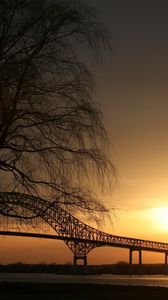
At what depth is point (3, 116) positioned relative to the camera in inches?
534

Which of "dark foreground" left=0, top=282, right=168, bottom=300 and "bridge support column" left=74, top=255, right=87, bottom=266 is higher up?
"bridge support column" left=74, top=255, right=87, bottom=266

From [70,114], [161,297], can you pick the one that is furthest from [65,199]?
[161,297]

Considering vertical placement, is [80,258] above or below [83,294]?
above

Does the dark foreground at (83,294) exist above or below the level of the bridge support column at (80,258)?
below

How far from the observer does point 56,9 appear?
1396 centimetres

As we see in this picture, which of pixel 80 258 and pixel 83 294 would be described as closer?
pixel 83 294

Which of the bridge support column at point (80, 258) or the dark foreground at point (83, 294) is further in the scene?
the bridge support column at point (80, 258)

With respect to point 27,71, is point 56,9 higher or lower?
higher

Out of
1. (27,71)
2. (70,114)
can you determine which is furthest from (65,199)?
(27,71)

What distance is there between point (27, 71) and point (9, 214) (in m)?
3.13

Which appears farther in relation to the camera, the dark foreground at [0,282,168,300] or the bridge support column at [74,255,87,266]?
the bridge support column at [74,255,87,266]

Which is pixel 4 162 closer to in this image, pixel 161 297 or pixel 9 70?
pixel 9 70

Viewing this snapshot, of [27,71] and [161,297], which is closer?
[27,71]

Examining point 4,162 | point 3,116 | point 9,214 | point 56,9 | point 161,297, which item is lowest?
point 161,297
